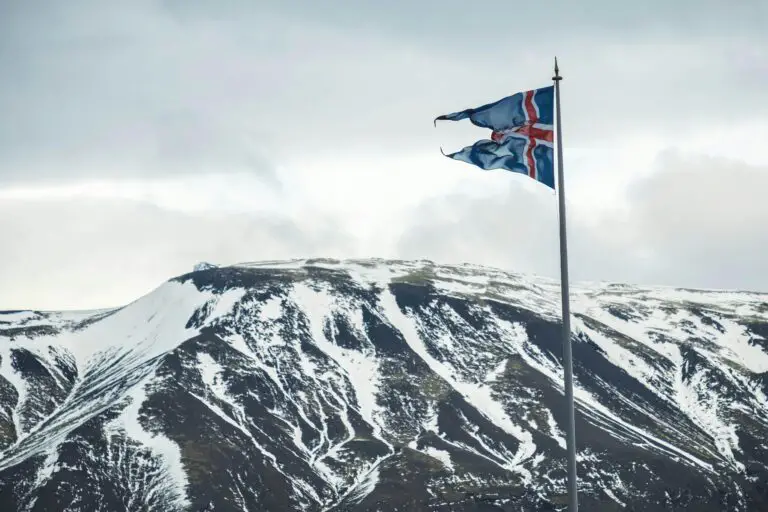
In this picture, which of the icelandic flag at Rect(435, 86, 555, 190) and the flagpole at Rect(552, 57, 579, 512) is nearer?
the flagpole at Rect(552, 57, 579, 512)

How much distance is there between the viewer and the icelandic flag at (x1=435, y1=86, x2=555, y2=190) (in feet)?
148

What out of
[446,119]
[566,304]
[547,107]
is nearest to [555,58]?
[547,107]

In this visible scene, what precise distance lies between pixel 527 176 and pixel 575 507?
12.5m

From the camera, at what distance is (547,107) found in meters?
45.3

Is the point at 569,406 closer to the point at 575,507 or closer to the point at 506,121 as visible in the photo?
the point at 575,507

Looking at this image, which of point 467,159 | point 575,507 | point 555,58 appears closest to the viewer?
point 575,507

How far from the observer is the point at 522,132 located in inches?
1795

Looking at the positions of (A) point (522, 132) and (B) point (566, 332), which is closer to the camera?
(B) point (566, 332)

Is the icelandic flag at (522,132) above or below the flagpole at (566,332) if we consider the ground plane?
above

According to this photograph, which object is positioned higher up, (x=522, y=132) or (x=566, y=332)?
(x=522, y=132)

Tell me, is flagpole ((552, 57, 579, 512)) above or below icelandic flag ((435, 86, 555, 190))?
below

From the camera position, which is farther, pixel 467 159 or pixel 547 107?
pixel 467 159

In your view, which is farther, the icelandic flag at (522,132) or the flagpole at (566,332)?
the icelandic flag at (522,132)

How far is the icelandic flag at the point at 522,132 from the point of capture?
148ft
